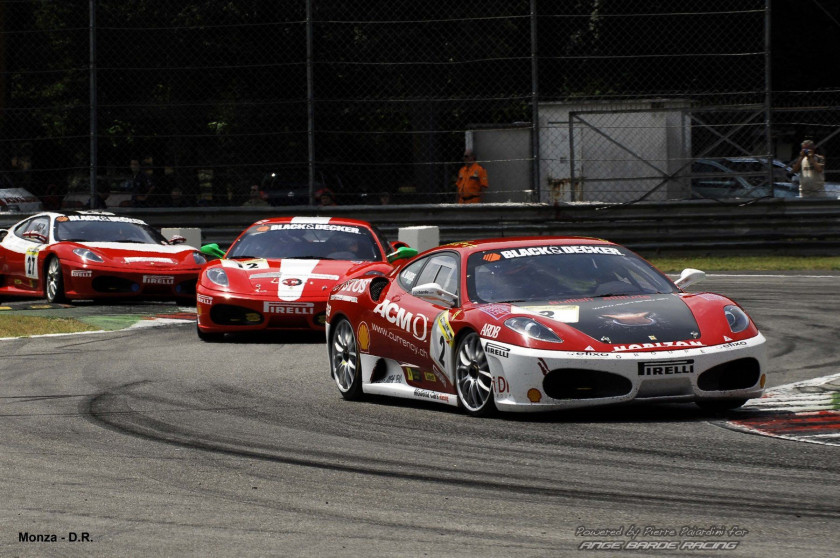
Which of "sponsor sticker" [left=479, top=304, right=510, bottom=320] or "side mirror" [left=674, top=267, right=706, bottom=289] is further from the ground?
"side mirror" [left=674, top=267, right=706, bottom=289]

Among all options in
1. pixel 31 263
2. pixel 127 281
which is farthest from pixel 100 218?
pixel 127 281

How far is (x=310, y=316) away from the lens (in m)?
13.7

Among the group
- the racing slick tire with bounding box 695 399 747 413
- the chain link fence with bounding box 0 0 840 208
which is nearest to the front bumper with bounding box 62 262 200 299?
the chain link fence with bounding box 0 0 840 208

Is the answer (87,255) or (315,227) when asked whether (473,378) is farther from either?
(87,255)

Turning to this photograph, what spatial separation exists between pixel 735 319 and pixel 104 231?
1194 cm

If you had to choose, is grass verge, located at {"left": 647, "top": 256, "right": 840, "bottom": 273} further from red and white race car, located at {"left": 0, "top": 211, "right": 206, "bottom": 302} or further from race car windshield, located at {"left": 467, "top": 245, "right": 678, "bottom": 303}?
race car windshield, located at {"left": 467, "top": 245, "right": 678, "bottom": 303}

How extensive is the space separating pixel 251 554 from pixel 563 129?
57.4 ft

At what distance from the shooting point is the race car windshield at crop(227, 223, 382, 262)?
14992mm

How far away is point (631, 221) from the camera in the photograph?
2219 centimetres

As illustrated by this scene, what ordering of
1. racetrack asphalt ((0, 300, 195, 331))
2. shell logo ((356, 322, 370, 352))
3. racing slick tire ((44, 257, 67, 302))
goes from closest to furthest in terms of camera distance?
1. shell logo ((356, 322, 370, 352))
2. racetrack asphalt ((0, 300, 195, 331))
3. racing slick tire ((44, 257, 67, 302))

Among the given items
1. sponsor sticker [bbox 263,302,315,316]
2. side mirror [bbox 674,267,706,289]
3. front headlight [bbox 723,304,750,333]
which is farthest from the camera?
sponsor sticker [bbox 263,302,315,316]

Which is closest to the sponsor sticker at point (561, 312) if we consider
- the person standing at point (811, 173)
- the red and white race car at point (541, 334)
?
the red and white race car at point (541, 334)

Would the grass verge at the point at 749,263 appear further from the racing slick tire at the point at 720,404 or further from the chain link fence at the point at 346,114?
the racing slick tire at the point at 720,404

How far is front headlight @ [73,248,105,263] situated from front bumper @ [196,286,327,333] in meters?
4.21
